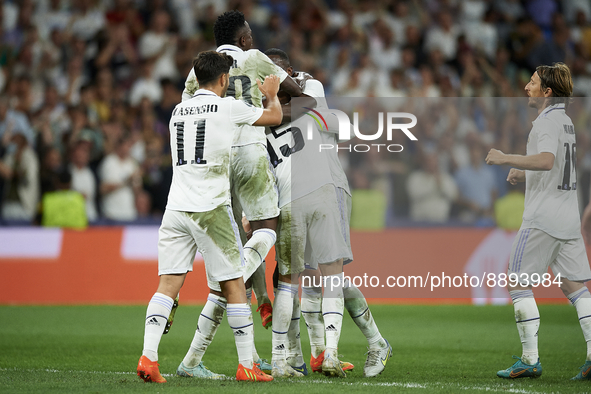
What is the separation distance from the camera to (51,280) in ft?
35.8

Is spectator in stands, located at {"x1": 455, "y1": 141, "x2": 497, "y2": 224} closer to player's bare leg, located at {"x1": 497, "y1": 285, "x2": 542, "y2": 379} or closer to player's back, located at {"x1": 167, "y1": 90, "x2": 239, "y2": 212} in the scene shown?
player's bare leg, located at {"x1": 497, "y1": 285, "x2": 542, "y2": 379}

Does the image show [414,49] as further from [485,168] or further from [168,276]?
[168,276]

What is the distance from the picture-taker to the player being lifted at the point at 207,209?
529 cm

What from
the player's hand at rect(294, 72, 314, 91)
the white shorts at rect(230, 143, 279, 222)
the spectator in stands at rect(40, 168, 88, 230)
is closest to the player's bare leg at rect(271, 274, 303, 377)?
the white shorts at rect(230, 143, 279, 222)

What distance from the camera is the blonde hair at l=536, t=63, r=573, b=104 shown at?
5.90 m

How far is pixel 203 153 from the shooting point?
209 inches

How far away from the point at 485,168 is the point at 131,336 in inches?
Result: 216

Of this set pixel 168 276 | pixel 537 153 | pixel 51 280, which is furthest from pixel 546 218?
pixel 51 280

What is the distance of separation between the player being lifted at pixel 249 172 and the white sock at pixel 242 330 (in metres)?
0.48

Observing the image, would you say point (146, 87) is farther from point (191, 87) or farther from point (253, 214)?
point (253, 214)

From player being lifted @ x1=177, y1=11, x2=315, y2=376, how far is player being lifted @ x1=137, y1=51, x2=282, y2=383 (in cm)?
44

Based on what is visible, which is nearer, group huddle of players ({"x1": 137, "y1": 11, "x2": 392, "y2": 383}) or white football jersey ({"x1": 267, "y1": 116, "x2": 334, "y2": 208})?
group huddle of players ({"x1": 137, "y1": 11, "x2": 392, "y2": 383})

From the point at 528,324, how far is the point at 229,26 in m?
3.29

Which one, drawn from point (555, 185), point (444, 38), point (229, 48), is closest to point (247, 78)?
point (229, 48)
